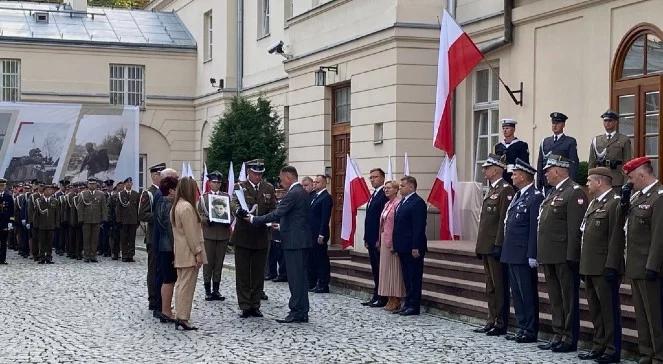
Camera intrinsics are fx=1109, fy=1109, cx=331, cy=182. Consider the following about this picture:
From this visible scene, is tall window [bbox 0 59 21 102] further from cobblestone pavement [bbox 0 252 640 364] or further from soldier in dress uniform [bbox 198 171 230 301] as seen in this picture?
soldier in dress uniform [bbox 198 171 230 301]

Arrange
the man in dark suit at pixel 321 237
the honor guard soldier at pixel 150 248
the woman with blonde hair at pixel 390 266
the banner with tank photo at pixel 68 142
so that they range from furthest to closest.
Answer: the banner with tank photo at pixel 68 142, the man in dark suit at pixel 321 237, the woman with blonde hair at pixel 390 266, the honor guard soldier at pixel 150 248

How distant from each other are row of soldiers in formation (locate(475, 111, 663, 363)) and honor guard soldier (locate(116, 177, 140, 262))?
13695 mm

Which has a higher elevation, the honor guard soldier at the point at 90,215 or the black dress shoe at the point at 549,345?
the honor guard soldier at the point at 90,215

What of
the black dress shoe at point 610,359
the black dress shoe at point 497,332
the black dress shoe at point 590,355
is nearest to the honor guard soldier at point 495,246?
the black dress shoe at point 497,332

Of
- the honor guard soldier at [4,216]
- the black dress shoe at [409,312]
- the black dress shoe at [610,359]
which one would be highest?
the honor guard soldier at [4,216]

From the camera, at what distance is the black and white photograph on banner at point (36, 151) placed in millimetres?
33125

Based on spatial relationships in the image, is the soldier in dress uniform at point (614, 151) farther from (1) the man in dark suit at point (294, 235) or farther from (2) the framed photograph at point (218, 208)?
(2) the framed photograph at point (218, 208)

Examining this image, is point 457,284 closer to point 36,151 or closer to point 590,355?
point 590,355

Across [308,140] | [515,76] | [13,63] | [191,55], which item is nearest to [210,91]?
[191,55]

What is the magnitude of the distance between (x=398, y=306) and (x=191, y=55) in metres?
24.2

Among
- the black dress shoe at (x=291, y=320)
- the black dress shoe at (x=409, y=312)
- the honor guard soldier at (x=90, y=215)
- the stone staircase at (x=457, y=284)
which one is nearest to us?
the stone staircase at (x=457, y=284)

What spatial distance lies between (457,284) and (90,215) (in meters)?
13.2

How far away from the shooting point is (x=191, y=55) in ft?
125

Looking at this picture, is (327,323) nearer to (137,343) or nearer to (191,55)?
(137,343)
